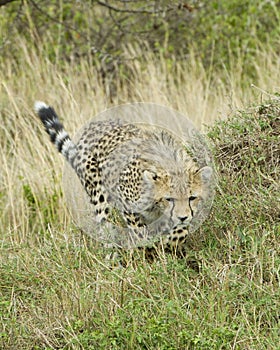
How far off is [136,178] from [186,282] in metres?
0.73

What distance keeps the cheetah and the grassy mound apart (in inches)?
7.8

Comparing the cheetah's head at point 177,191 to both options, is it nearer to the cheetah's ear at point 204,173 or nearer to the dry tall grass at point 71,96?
the cheetah's ear at point 204,173

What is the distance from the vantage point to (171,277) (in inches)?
159

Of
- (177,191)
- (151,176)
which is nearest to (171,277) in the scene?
(177,191)

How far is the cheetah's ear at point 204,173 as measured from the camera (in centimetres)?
431

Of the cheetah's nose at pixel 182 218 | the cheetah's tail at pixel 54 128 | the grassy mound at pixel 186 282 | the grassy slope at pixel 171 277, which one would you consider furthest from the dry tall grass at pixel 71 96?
the cheetah's nose at pixel 182 218

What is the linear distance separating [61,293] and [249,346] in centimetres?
105

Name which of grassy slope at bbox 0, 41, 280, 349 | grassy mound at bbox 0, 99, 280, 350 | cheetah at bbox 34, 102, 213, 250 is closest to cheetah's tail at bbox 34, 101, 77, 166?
cheetah at bbox 34, 102, 213, 250

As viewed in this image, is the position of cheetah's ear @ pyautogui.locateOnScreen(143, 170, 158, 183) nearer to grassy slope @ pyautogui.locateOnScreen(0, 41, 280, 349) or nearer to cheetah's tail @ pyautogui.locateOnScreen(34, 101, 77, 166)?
grassy slope @ pyautogui.locateOnScreen(0, 41, 280, 349)

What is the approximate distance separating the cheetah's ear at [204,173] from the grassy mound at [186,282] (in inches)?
8.4

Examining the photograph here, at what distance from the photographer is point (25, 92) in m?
7.47

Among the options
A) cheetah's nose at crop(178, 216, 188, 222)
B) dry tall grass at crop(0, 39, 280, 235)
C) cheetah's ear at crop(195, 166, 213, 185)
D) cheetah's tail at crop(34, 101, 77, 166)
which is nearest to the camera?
cheetah's nose at crop(178, 216, 188, 222)

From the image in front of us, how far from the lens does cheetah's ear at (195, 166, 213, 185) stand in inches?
170

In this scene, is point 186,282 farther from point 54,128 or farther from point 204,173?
point 54,128
